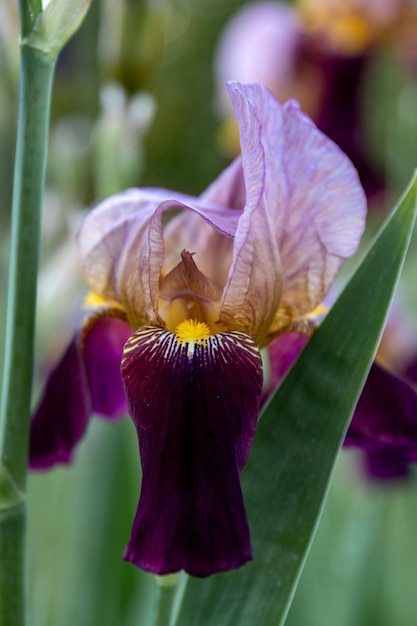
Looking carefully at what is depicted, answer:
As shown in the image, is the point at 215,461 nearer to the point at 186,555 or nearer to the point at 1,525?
the point at 186,555


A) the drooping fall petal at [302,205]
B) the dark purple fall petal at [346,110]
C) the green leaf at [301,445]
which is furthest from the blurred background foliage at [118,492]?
the drooping fall petal at [302,205]

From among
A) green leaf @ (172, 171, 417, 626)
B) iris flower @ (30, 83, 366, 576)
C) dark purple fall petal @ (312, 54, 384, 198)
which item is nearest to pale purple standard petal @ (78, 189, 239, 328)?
iris flower @ (30, 83, 366, 576)

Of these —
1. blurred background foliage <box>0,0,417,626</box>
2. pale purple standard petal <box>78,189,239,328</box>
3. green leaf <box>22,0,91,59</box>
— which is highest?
green leaf <box>22,0,91,59</box>

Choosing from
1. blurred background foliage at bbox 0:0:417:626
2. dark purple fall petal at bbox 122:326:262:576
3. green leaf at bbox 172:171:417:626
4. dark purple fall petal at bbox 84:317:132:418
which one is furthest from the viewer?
blurred background foliage at bbox 0:0:417:626

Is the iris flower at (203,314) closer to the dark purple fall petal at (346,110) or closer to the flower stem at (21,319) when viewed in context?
the flower stem at (21,319)

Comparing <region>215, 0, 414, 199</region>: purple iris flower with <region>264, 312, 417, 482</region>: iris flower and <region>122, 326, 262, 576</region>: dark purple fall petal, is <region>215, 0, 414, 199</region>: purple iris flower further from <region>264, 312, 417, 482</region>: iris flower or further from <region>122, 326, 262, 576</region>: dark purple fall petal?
<region>122, 326, 262, 576</region>: dark purple fall petal

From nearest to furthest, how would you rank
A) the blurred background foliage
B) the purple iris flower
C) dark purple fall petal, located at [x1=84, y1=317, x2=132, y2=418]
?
1. dark purple fall petal, located at [x1=84, y1=317, x2=132, y2=418]
2. the blurred background foliage
3. the purple iris flower

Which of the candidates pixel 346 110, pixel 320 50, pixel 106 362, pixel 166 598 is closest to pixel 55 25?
pixel 106 362

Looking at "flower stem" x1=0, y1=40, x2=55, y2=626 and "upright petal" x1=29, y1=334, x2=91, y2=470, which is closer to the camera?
"flower stem" x1=0, y1=40, x2=55, y2=626

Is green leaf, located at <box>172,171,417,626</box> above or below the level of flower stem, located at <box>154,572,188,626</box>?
above
